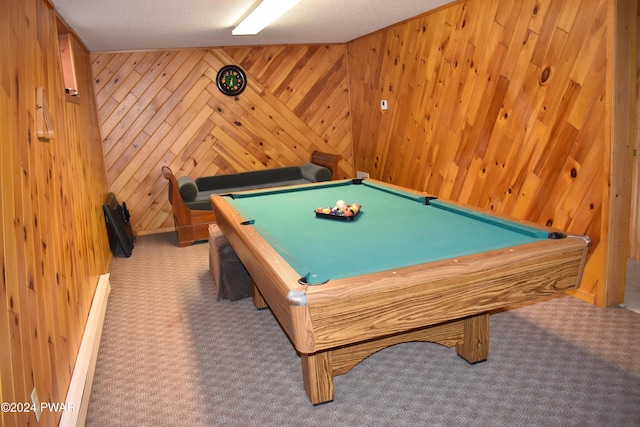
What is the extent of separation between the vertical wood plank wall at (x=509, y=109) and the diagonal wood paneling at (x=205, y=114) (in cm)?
129

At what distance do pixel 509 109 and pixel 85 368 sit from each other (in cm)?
353

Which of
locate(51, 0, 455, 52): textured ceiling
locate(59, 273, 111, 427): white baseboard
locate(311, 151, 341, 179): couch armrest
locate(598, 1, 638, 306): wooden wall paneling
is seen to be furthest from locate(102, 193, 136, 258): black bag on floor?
locate(598, 1, 638, 306): wooden wall paneling

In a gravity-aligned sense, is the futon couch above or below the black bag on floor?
above

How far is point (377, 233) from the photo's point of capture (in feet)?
8.31

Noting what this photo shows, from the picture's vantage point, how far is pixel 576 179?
129 inches

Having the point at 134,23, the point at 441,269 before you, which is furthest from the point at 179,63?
the point at 441,269

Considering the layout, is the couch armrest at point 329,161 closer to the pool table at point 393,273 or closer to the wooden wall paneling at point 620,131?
the pool table at point 393,273

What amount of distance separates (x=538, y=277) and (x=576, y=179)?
159 centimetres

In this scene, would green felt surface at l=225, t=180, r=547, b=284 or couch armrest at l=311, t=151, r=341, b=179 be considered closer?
green felt surface at l=225, t=180, r=547, b=284

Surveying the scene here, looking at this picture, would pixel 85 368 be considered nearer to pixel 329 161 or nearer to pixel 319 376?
pixel 319 376

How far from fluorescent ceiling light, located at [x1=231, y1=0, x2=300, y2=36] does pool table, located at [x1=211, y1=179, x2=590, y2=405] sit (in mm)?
1843

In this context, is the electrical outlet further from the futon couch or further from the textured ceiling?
the futon couch

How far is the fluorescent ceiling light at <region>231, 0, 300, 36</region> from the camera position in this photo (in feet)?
12.4

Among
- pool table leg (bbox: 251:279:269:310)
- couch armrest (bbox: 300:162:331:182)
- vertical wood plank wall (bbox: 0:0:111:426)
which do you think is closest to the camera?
vertical wood plank wall (bbox: 0:0:111:426)
